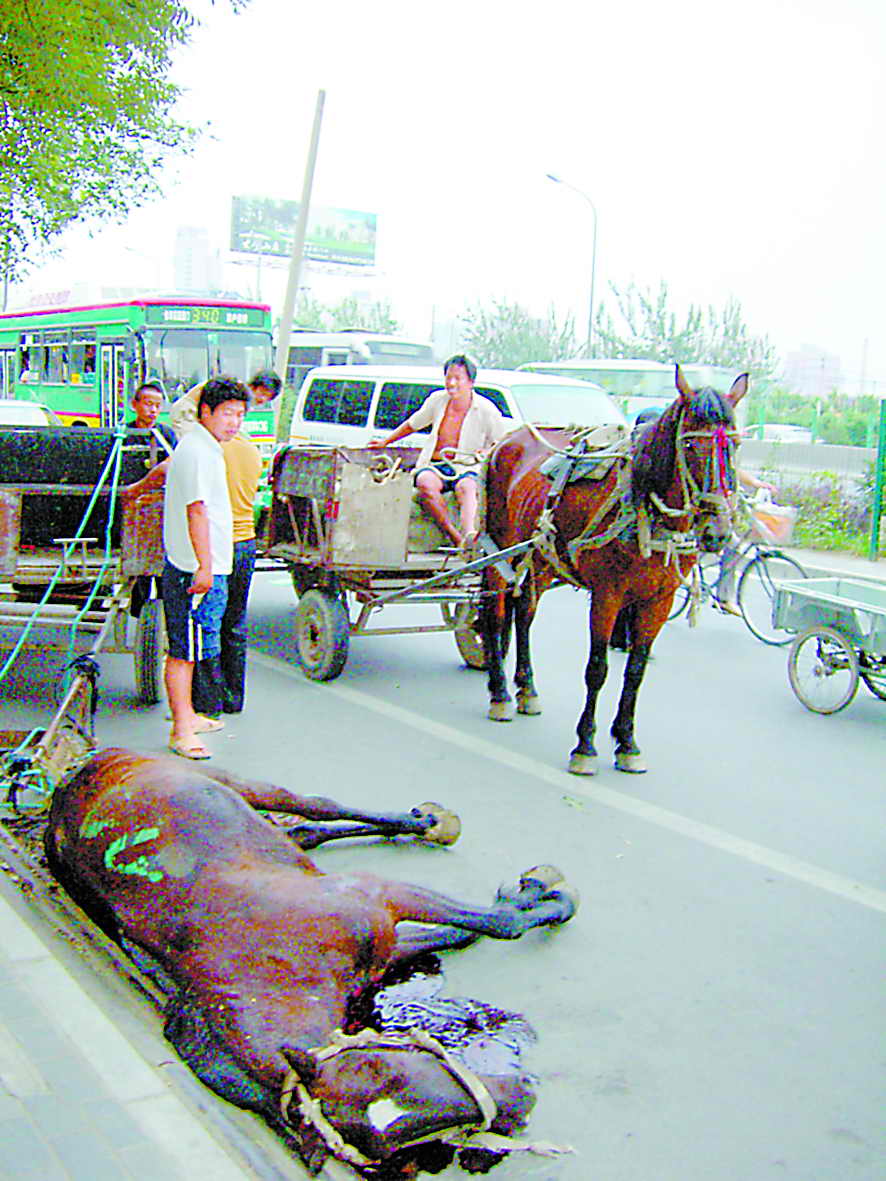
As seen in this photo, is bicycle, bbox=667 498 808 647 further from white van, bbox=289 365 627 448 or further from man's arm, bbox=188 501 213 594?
man's arm, bbox=188 501 213 594

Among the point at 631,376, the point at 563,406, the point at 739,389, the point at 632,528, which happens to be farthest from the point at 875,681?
the point at 631,376

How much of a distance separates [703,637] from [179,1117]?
8196mm

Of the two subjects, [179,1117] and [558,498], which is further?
[558,498]

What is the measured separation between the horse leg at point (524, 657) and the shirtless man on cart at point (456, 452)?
76cm

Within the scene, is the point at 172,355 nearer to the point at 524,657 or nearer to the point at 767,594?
the point at 767,594

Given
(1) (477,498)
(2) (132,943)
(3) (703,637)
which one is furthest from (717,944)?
(3) (703,637)

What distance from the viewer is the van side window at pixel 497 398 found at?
47.6 ft

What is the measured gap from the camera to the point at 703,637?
1069 centimetres

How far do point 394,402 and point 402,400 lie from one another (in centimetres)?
11

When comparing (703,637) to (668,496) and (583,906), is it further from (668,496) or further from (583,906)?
(583,906)

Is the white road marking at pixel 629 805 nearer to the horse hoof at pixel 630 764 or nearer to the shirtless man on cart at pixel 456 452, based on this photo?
the horse hoof at pixel 630 764

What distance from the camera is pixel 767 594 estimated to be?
10914mm

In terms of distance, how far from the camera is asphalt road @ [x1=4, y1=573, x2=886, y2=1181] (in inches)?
130

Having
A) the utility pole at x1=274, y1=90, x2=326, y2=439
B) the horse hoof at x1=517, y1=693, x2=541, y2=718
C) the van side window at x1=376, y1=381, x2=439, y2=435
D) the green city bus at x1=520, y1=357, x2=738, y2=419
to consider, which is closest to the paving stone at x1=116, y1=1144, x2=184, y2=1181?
the horse hoof at x1=517, y1=693, x2=541, y2=718
